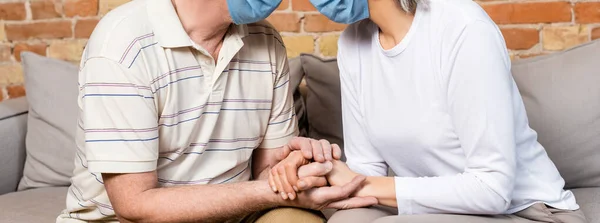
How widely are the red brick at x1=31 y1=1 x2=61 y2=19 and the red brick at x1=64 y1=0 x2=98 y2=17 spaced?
4cm

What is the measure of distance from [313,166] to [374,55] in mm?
265

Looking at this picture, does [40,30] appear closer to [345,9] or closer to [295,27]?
[295,27]

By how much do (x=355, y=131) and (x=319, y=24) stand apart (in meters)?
0.85

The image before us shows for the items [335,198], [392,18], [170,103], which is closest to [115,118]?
[170,103]

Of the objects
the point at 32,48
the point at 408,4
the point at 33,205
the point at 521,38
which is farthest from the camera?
the point at 32,48

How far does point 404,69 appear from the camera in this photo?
4.73 feet

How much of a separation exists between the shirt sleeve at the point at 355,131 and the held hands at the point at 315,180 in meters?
0.08

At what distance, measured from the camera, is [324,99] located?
2.08 m

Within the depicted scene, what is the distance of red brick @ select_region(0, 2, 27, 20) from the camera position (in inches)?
105

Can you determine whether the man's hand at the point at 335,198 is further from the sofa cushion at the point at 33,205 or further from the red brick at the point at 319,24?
the red brick at the point at 319,24

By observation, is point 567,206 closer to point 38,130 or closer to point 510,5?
point 510,5

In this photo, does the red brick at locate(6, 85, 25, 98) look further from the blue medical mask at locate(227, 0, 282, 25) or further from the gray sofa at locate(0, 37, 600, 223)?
the blue medical mask at locate(227, 0, 282, 25)

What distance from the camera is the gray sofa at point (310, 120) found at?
73.6 inches

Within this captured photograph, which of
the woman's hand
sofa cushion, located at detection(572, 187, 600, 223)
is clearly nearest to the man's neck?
the woman's hand
